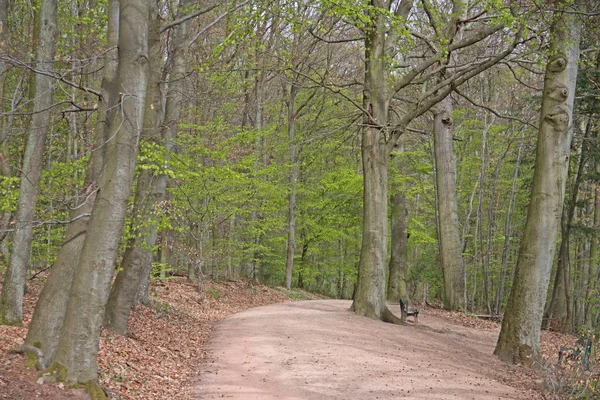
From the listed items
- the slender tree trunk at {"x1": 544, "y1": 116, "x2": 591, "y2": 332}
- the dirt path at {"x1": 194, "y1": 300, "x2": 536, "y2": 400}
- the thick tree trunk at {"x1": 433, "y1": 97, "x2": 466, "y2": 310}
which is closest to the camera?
the dirt path at {"x1": 194, "y1": 300, "x2": 536, "y2": 400}

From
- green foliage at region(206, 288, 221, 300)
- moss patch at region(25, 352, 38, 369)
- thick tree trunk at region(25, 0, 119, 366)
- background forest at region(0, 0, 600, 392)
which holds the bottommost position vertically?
green foliage at region(206, 288, 221, 300)

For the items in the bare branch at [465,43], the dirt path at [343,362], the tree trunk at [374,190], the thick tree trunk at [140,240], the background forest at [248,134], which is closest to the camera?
the background forest at [248,134]

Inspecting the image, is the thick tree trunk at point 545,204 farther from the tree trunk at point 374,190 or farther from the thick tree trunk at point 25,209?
the thick tree trunk at point 25,209

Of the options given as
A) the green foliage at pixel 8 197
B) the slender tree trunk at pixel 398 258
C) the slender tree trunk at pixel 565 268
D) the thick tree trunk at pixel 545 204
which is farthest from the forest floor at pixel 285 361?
the slender tree trunk at pixel 398 258

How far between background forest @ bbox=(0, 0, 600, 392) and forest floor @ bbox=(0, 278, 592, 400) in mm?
900

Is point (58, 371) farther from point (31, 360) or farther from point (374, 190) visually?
point (374, 190)

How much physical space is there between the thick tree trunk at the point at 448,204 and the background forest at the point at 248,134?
82 millimetres

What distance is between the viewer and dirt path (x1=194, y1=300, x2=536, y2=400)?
7.50 meters

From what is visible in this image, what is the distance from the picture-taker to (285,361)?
29.6 feet

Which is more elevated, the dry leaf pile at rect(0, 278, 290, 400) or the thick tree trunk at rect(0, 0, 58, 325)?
the thick tree trunk at rect(0, 0, 58, 325)

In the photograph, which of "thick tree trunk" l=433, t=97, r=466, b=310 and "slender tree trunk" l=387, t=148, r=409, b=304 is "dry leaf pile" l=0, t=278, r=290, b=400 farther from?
"thick tree trunk" l=433, t=97, r=466, b=310

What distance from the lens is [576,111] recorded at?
16.6 metres

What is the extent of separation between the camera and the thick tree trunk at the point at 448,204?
1877 cm

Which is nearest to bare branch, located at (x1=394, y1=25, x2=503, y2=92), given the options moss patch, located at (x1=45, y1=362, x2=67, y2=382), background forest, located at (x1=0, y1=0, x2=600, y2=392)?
background forest, located at (x1=0, y1=0, x2=600, y2=392)
